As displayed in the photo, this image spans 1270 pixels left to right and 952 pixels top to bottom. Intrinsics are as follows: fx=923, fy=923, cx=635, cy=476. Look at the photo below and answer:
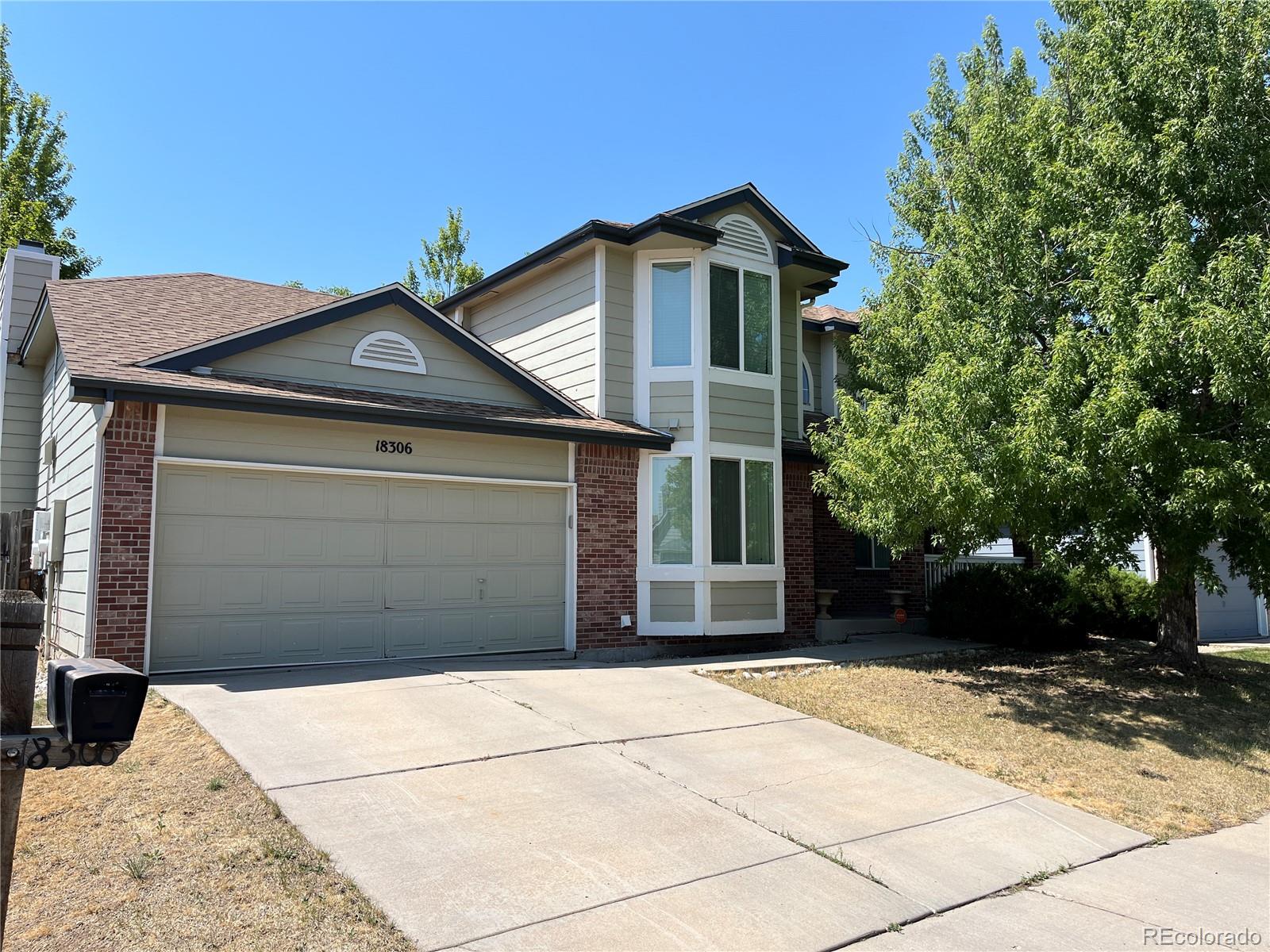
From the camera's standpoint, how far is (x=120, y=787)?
5.91 m

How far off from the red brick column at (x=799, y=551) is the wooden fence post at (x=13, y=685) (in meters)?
11.9

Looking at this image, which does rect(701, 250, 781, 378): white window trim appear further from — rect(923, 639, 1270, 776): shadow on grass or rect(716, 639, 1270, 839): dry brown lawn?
rect(923, 639, 1270, 776): shadow on grass

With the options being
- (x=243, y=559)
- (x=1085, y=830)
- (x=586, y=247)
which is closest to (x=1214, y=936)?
(x=1085, y=830)

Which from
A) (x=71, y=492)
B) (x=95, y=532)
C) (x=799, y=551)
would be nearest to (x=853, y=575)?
(x=799, y=551)

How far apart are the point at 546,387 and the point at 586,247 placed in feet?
6.99

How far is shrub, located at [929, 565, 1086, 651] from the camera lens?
14281 millimetres

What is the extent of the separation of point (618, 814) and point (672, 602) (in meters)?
6.85

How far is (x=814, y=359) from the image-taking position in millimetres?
18250

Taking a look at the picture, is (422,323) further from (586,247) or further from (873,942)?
(873,942)

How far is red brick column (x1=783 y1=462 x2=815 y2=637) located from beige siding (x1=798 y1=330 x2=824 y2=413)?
394cm

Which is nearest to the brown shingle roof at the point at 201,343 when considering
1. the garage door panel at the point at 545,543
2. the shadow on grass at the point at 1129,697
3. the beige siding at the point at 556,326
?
the beige siding at the point at 556,326

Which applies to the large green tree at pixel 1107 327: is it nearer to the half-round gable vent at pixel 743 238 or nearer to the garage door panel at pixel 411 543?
the half-round gable vent at pixel 743 238

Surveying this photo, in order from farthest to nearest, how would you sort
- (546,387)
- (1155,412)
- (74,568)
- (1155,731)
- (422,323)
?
(546,387) → (422,323) → (74,568) → (1155,731) → (1155,412)

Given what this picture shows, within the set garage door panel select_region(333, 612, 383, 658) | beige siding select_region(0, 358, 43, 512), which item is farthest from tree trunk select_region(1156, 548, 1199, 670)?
beige siding select_region(0, 358, 43, 512)
